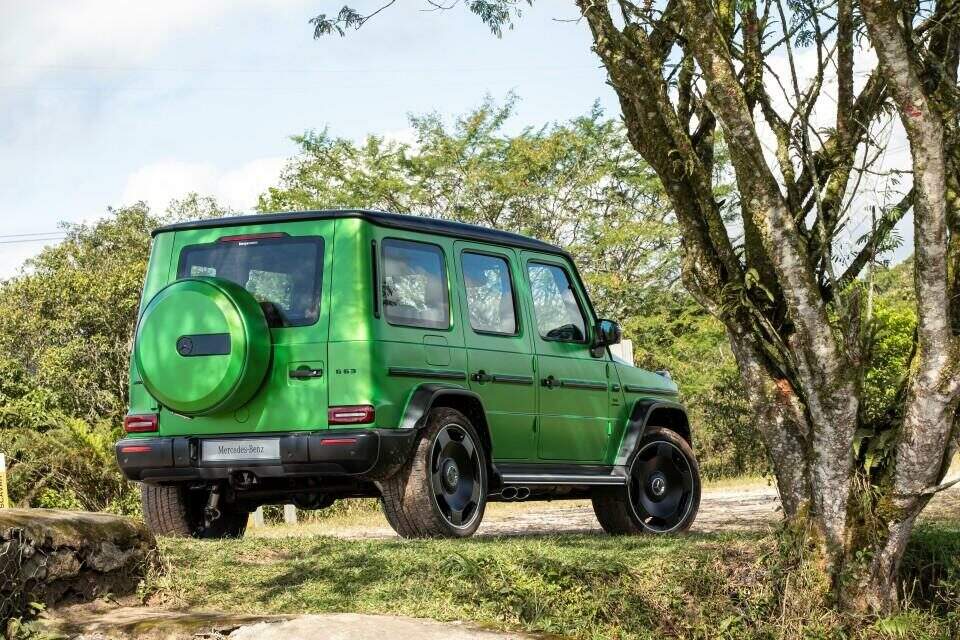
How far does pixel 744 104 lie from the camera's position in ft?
21.4

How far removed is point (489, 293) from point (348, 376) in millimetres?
1687

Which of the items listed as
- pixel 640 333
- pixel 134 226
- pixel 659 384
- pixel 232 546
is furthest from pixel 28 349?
pixel 232 546

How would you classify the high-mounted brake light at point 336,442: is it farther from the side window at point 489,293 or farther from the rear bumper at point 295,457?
the side window at point 489,293

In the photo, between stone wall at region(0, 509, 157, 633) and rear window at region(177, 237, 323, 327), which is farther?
rear window at region(177, 237, 323, 327)

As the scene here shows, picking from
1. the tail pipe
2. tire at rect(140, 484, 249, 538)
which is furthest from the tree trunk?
tire at rect(140, 484, 249, 538)

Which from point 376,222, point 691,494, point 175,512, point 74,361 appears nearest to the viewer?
point 376,222

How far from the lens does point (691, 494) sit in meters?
10.7

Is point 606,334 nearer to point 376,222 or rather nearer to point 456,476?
point 456,476

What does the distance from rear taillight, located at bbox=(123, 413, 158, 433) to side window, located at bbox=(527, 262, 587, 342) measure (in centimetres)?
289

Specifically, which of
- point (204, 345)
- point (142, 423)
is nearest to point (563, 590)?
point (204, 345)

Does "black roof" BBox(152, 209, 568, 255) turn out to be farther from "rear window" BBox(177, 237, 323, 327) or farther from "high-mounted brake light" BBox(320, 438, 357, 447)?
"high-mounted brake light" BBox(320, 438, 357, 447)

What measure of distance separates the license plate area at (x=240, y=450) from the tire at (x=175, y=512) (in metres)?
0.81

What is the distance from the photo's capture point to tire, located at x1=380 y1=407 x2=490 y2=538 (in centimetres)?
853

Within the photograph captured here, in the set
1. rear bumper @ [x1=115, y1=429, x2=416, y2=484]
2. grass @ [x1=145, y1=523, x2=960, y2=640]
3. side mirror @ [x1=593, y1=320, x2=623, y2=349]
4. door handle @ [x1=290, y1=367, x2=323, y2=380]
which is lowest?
grass @ [x1=145, y1=523, x2=960, y2=640]
